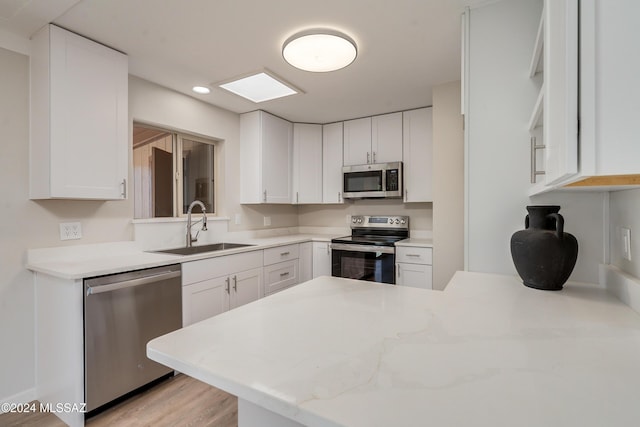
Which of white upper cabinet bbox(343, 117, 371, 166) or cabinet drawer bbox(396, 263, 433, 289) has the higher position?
white upper cabinet bbox(343, 117, 371, 166)

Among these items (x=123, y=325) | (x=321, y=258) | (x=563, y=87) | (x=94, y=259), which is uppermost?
(x=563, y=87)

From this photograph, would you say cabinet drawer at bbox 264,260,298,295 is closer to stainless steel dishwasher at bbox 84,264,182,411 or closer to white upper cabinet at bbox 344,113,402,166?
stainless steel dishwasher at bbox 84,264,182,411

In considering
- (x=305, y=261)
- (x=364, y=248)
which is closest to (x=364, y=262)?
(x=364, y=248)

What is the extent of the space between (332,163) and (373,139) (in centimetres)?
60

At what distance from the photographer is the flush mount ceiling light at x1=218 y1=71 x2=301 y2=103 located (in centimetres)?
247

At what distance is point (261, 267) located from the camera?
287cm

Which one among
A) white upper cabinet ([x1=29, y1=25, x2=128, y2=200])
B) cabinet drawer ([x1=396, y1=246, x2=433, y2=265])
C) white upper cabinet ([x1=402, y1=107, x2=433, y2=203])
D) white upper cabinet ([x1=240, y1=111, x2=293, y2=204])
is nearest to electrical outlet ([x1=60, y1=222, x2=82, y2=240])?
white upper cabinet ([x1=29, y1=25, x2=128, y2=200])

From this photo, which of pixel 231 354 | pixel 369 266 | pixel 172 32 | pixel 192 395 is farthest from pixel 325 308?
pixel 369 266

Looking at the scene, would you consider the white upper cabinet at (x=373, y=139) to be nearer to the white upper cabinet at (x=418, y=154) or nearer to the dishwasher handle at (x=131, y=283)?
the white upper cabinet at (x=418, y=154)

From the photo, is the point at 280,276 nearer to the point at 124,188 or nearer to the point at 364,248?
the point at 364,248

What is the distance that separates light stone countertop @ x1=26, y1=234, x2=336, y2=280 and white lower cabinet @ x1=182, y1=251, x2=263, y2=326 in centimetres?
9

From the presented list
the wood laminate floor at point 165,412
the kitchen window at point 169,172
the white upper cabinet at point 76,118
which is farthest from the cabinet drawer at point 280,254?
the white upper cabinet at point 76,118

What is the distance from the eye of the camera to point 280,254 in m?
3.13

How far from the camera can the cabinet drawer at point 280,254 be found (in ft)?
9.71
